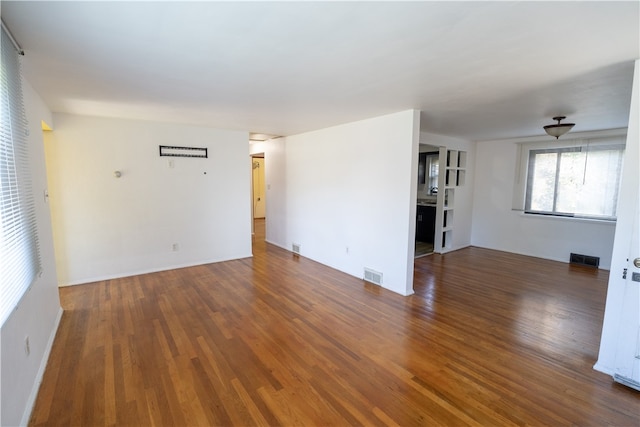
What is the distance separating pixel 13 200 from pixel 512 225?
7569mm

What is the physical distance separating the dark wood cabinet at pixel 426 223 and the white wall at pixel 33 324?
6.59 meters

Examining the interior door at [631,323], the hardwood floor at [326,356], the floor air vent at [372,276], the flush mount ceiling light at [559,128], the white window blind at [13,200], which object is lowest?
the hardwood floor at [326,356]

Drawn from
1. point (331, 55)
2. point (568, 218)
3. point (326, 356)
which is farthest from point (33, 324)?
point (568, 218)

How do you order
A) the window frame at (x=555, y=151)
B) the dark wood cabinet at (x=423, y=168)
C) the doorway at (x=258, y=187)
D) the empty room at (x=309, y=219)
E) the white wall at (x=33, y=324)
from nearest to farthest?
the white wall at (x=33, y=324) < the empty room at (x=309, y=219) < the window frame at (x=555, y=151) < the dark wood cabinet at (x=423, y=168) < the doorway at (x=258, y=187)

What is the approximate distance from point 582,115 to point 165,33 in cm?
492

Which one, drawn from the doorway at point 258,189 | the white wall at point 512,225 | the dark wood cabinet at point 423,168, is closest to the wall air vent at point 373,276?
the white wall at point 512,225

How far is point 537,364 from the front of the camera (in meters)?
2.48

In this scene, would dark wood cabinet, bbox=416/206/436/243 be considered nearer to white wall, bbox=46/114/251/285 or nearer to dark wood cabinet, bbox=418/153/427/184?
dark wood cabinet, bbox=418/153/427/184

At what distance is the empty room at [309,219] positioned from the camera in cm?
178

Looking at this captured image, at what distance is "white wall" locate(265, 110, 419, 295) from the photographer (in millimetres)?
3857

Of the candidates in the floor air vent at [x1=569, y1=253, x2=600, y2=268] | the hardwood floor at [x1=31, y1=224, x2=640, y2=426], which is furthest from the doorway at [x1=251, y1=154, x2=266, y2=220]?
the floor air vent at [x1=569, y1=253, x2=600, y2=268]

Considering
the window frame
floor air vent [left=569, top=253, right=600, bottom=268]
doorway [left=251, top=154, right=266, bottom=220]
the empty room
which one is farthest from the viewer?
doorway [left=251, top=154, right=266, bottom=220]

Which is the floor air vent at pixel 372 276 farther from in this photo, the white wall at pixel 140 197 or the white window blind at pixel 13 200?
the white window blind at pixel 13 200

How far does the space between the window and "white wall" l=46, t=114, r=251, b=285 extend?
5.83 m
